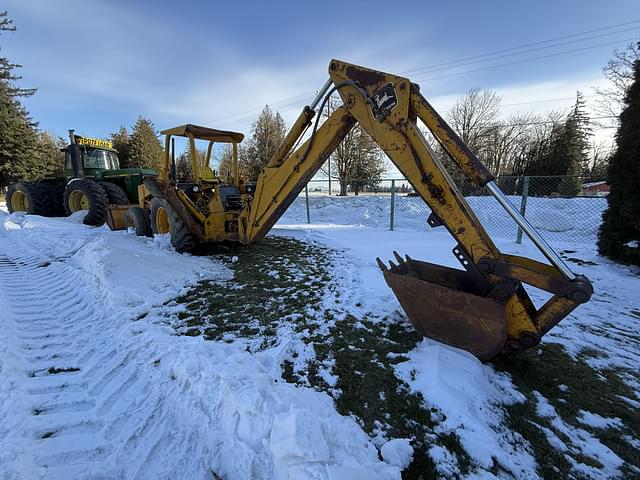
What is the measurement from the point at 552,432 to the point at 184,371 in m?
2.62

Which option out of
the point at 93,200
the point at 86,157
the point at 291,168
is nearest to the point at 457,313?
the point at 291,168

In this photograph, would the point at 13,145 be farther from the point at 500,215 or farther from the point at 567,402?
the point at 567,402

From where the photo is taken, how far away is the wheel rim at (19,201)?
11.5m

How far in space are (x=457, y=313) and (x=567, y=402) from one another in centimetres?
95

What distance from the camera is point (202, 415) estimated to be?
195 cm

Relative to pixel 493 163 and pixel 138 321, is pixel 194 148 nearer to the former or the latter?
pixel 138 321

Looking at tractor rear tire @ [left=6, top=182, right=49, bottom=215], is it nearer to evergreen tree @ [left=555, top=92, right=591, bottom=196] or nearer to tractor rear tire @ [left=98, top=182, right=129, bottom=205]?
tractor rear tire @ [left=98, top=182, right=129, bottom=205]

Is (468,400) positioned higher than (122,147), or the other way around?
(122,147)

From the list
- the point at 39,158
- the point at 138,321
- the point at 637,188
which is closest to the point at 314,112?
the point at 138,321

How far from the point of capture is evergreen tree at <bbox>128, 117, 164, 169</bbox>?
3741cm

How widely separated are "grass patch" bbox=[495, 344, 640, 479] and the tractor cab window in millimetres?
14272

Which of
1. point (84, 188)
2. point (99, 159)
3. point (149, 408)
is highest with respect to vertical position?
point (99, 159)

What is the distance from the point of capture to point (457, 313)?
258 cm

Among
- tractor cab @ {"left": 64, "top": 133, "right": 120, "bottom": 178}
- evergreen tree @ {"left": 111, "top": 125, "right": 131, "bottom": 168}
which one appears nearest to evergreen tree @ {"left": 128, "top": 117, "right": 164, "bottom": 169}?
evergreen tree @ {"left": 111, "top": 125, "right": 131, "bottom": 168}
